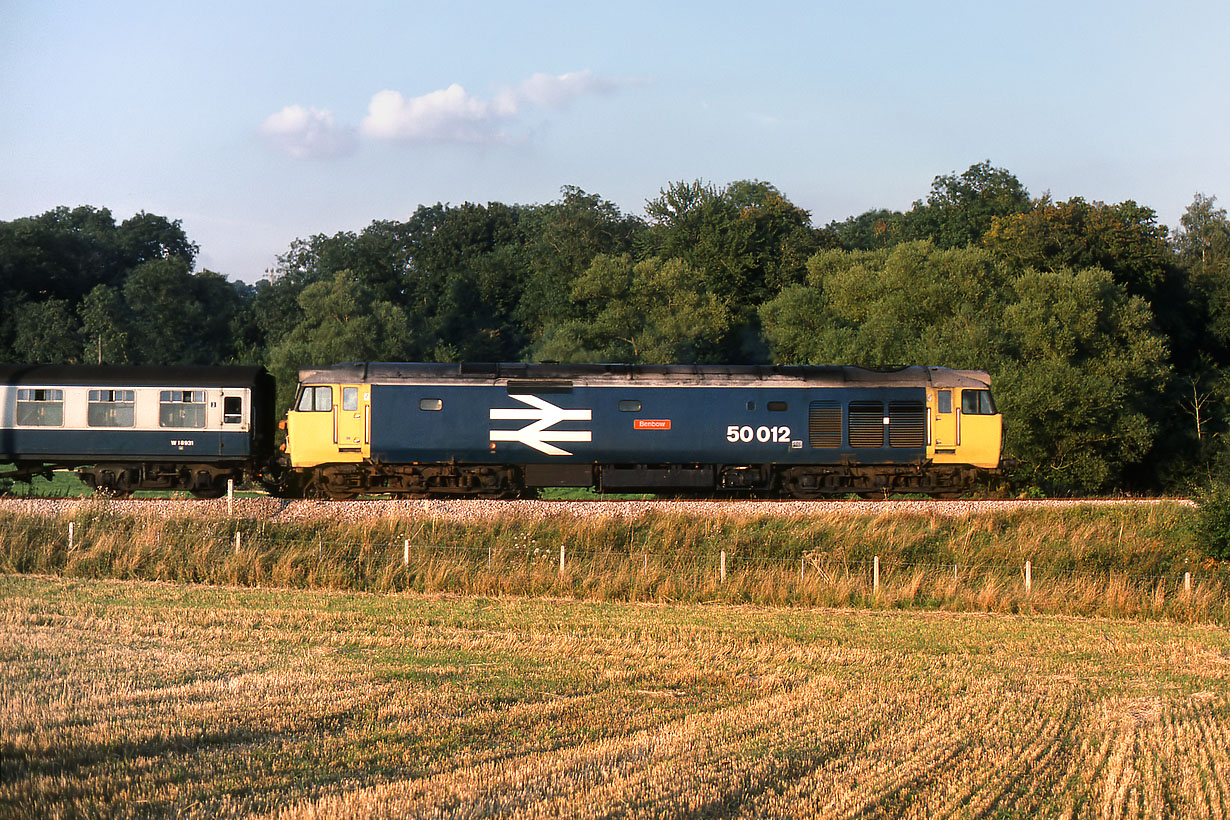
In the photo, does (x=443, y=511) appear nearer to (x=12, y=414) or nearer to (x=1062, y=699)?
(x=12, y=414)

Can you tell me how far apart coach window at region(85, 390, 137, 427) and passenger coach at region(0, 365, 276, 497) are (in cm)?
3

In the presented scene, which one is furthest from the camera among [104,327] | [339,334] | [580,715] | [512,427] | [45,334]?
[45,334]

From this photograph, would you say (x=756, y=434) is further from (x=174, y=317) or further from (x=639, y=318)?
(x=174, y=317)

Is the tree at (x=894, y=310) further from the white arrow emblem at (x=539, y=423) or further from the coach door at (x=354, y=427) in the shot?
the coach door at (x=354, y=427)

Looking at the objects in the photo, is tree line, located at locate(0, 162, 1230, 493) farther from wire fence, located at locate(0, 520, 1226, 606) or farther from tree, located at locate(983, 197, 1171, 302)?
wire fence, located at locate(0, 520, 1226, 606)

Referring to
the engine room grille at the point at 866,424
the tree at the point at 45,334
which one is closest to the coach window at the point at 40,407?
the engine room grille at the point at 866,424

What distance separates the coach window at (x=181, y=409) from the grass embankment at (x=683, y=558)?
598 cm

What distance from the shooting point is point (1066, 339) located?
160 feet

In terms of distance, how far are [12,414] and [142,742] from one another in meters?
24.8

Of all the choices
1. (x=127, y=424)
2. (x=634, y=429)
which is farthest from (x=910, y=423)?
(x=127, y=424)

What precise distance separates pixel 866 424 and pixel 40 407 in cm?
2290

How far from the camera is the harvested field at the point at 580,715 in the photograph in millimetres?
8461

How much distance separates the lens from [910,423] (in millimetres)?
30594

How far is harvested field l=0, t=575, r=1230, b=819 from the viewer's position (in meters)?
8.46
